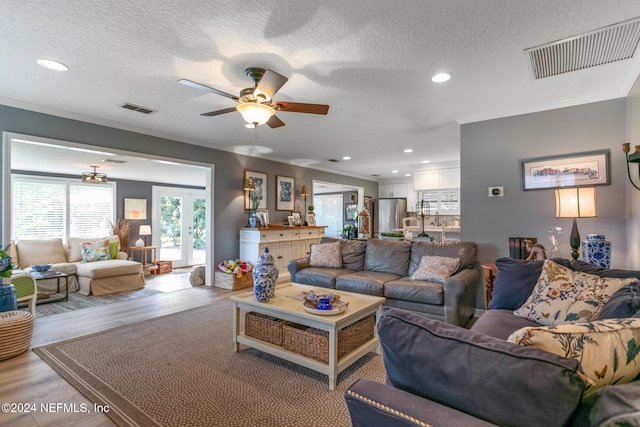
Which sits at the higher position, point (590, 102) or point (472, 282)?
point (590, 102)

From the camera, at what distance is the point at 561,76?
2.70 metres

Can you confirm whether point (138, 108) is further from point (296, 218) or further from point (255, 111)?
point (296, 218)

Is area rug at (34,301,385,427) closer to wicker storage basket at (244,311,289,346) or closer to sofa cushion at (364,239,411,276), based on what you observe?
wicker storage basket at (244,311,289,346)

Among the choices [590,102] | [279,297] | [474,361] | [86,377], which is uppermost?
[590,102]

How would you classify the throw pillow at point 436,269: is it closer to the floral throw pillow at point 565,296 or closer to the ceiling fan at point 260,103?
the floral throw pillow at point 565,296

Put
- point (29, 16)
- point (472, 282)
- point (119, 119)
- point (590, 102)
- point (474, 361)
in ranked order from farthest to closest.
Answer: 1. point (119, 119)
2. point (472, 282)
3. point (590, 102)
4. point (29, 16)
5. point (474, 361)

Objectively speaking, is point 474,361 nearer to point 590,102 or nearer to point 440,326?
point 440,326

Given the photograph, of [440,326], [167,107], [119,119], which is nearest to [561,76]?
[440,326]

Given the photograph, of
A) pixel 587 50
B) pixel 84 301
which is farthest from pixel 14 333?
pixel 587 50

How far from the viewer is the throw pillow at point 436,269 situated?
343 cm

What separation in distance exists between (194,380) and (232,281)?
287cm

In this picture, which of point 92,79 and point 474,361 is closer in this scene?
point 474,361

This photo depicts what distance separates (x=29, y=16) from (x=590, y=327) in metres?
3.16

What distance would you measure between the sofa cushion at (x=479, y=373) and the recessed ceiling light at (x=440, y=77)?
2369 mm
